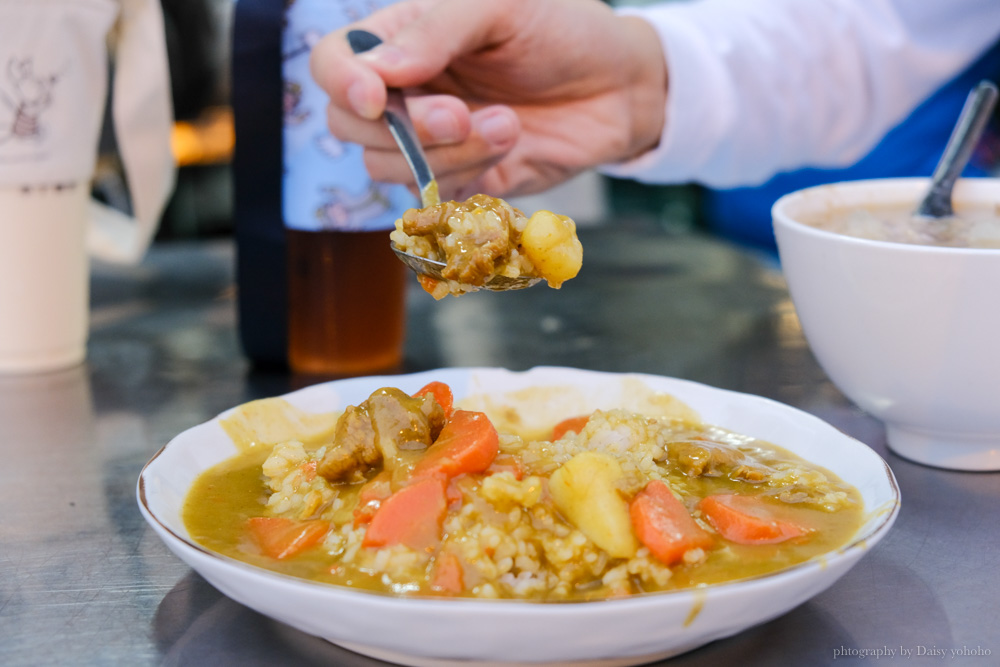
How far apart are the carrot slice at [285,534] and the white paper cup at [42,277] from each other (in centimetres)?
128

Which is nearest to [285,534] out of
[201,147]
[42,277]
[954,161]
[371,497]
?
[371,497]

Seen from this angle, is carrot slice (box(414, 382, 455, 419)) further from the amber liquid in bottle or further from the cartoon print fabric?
the cartoon print fabric

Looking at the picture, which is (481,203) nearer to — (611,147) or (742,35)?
(611,147)

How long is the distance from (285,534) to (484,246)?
21.4 inches

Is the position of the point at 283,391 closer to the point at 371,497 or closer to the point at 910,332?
the point at 371,497

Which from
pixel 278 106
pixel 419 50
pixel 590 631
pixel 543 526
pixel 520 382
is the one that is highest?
pixel 419 50

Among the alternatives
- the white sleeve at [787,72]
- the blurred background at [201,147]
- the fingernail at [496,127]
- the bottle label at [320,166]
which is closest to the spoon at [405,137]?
the bottle label at [320,166]

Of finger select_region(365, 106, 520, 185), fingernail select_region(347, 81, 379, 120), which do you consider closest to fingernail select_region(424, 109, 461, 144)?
finger select_region(365, 106, 520, 185)

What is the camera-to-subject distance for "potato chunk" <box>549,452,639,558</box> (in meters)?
1.16

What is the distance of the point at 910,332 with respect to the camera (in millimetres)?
1520

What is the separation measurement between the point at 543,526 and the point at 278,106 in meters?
1.27

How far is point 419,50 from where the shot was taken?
1.97 metres

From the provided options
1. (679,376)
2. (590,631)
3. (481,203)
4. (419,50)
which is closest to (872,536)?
(590,631)

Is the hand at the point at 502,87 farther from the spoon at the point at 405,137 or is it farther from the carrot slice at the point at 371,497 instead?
the carrot slice at the point at 371,497
